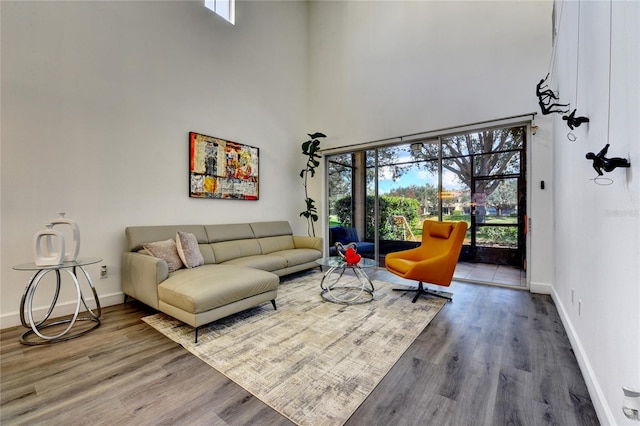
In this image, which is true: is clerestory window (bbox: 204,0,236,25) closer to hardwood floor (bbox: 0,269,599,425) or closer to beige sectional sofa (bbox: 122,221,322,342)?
beige sectional sofa (bbox: 122,221,322,342)

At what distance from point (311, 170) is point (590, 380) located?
4719mm

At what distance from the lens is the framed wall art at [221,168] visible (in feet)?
12.7

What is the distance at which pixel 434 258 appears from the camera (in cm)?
309

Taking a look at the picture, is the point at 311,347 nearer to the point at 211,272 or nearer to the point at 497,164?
the point at 211,272

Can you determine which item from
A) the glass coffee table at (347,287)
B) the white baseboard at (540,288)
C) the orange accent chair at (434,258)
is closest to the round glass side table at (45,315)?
the glass coffee table at (347,287)

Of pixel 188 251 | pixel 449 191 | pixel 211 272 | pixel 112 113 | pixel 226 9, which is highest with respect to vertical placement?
pixel 226 9

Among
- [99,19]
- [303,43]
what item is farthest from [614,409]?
[303,43]

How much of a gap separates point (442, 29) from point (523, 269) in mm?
3928

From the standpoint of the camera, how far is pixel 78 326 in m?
2.53

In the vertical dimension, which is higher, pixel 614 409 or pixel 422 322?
pixel 614 409

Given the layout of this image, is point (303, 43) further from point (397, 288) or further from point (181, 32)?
point (397, 288)

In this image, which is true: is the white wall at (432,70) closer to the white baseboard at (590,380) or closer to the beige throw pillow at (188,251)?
the white baseboard at (590,380)

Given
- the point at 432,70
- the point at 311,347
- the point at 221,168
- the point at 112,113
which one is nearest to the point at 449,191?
the point at 432,70

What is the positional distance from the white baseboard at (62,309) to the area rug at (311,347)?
0.79 metres
